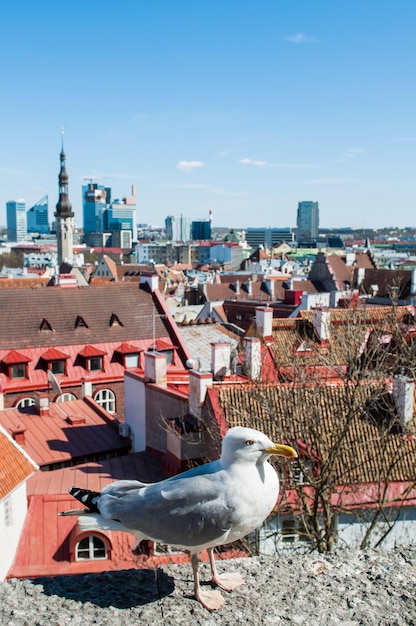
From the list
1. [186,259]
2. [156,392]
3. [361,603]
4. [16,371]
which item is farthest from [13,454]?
[186,259]

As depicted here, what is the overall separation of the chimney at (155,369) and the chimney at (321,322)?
6933mm

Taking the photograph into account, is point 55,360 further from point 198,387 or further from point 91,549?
point 91,549

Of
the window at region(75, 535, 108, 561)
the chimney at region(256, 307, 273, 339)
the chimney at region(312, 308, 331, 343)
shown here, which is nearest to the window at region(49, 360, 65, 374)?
the chimney at region(256, 307, 273, 339)

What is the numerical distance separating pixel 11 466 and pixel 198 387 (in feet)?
15.3

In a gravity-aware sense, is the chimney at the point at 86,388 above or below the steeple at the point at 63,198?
below

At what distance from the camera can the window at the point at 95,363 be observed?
25594mm

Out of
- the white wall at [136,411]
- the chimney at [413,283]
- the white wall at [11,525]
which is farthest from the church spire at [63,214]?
the white wall at [11,525]

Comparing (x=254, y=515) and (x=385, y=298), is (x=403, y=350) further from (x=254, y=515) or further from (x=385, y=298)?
(x=385, y=298)

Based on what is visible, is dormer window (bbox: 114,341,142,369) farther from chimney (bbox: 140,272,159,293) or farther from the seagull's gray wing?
the seagull's gray wing

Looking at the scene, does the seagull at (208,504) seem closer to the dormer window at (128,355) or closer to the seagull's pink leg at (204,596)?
the seagull's pink leg at (204,596)

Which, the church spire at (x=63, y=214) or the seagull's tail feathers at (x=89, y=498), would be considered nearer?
the seagull's tail feathers at (x=89, y=498)

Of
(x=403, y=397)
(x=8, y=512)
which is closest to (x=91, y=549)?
(x=8, y=512)

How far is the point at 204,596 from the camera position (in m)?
4.34

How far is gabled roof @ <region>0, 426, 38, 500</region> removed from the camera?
12.0 meters
